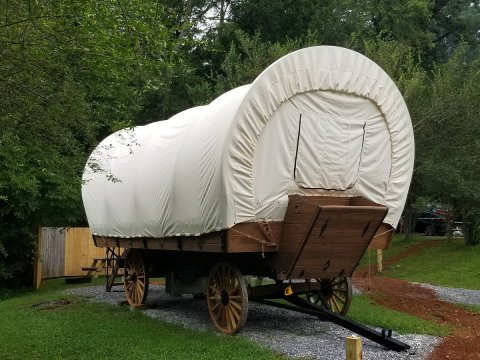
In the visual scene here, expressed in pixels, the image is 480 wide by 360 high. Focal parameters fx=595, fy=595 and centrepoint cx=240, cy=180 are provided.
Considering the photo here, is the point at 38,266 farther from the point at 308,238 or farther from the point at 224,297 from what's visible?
the point at 308,238

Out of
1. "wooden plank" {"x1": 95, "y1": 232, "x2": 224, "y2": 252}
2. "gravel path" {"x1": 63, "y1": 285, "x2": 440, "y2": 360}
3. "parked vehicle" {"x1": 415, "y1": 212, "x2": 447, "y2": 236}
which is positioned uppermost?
"parked vehicle" {"x1": 415, "y1": 212, "x2": 447, "y2": 236}

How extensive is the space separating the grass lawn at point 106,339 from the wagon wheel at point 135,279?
435 millimetres

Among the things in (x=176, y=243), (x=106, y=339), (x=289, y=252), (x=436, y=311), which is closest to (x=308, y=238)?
(x=289, y=252)

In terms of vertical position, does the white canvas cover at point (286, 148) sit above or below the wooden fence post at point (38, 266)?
above

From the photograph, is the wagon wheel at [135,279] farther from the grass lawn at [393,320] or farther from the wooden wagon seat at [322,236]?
the wooden wagon seat at [322,236]

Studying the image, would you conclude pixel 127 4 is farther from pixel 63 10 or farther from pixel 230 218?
pixel 230 218

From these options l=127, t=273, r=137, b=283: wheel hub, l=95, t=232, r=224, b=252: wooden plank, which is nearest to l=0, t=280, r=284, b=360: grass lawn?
l=127, t=273, r=137, b=283: wheel hub

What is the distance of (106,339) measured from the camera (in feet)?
28.7

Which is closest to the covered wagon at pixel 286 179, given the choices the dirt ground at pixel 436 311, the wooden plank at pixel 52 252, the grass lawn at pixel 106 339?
the grass lawn at pixel 106 339

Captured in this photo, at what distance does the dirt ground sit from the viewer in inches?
326

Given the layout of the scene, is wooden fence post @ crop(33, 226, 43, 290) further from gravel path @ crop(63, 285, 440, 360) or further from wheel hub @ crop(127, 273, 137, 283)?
wheel hub @ crop(127, 273, 137, 283)

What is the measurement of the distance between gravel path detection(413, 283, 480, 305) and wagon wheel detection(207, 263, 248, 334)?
6.98 m

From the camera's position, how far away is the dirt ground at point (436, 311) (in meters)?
8.27

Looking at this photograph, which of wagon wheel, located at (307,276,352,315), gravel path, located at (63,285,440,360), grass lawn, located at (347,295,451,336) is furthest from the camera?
wagon wheel, located at (307,276,352,315)
